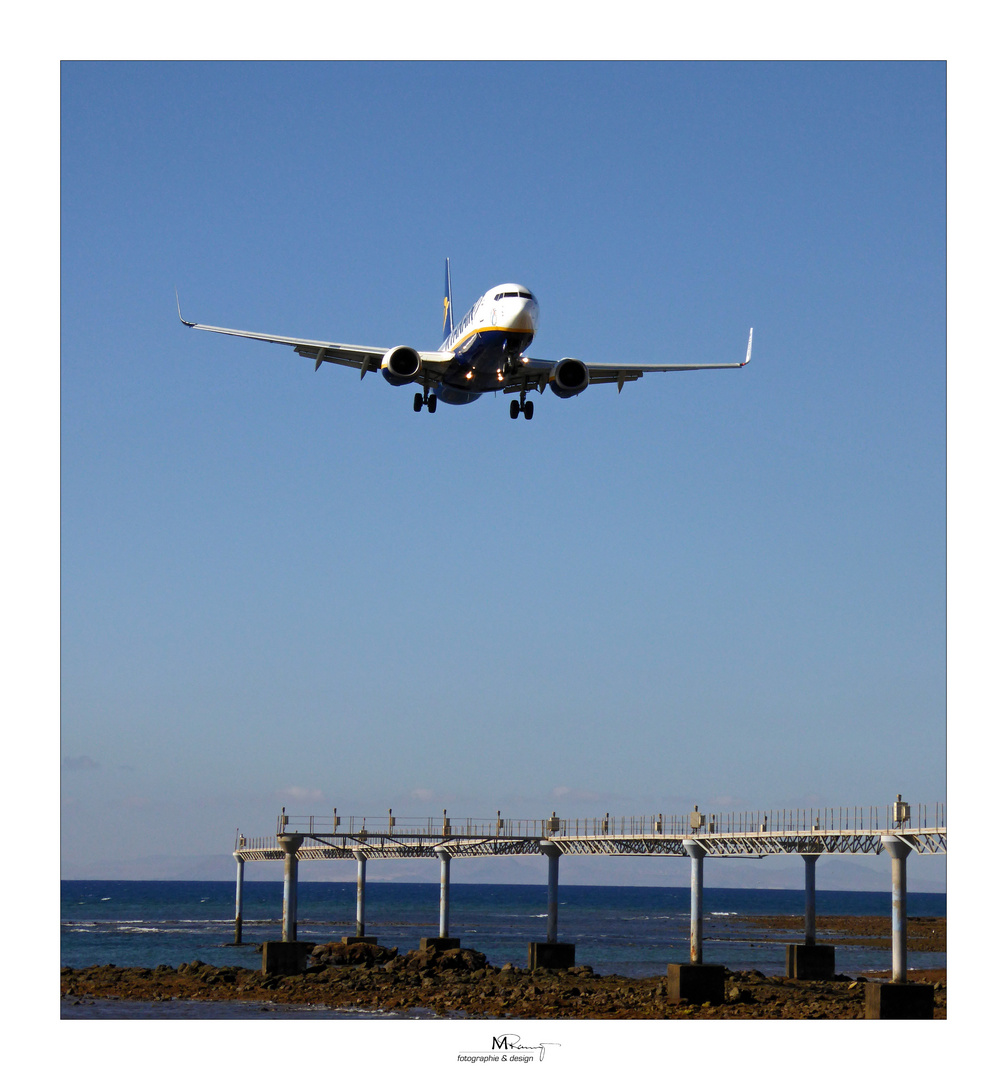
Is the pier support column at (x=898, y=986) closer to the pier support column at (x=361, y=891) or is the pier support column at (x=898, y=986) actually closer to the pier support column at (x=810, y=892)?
the pier support column at (x=810, y=892)

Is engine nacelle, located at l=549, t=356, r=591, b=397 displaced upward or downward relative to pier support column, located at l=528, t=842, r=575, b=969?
upward

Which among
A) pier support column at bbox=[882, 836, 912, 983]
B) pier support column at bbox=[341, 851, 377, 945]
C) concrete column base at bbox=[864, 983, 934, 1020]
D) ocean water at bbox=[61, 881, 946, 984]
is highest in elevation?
pier support column at bbox=[882, 836, 912, 983]

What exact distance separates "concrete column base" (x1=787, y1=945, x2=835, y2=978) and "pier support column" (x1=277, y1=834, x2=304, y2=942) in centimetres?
2436

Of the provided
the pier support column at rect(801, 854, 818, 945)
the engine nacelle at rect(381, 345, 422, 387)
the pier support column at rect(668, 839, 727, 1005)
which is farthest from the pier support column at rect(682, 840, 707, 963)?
the engine nacelle at rect(381, 345, 422, 387)

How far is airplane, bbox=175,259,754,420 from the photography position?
4425 cm

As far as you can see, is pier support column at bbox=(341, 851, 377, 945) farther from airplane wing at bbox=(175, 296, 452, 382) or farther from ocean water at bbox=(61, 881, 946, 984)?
airplane wing at bbox=(175, 296, 452, 382)

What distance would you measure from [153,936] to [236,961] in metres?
34.9

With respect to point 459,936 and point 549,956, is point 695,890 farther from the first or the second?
point 459,936

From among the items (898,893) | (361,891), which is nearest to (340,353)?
(898,893)

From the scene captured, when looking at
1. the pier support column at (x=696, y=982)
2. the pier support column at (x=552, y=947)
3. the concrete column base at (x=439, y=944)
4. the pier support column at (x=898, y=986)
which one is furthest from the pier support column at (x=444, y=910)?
the pier support column at (x=898, y=986)

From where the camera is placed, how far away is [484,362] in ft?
149

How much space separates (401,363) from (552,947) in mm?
36282
